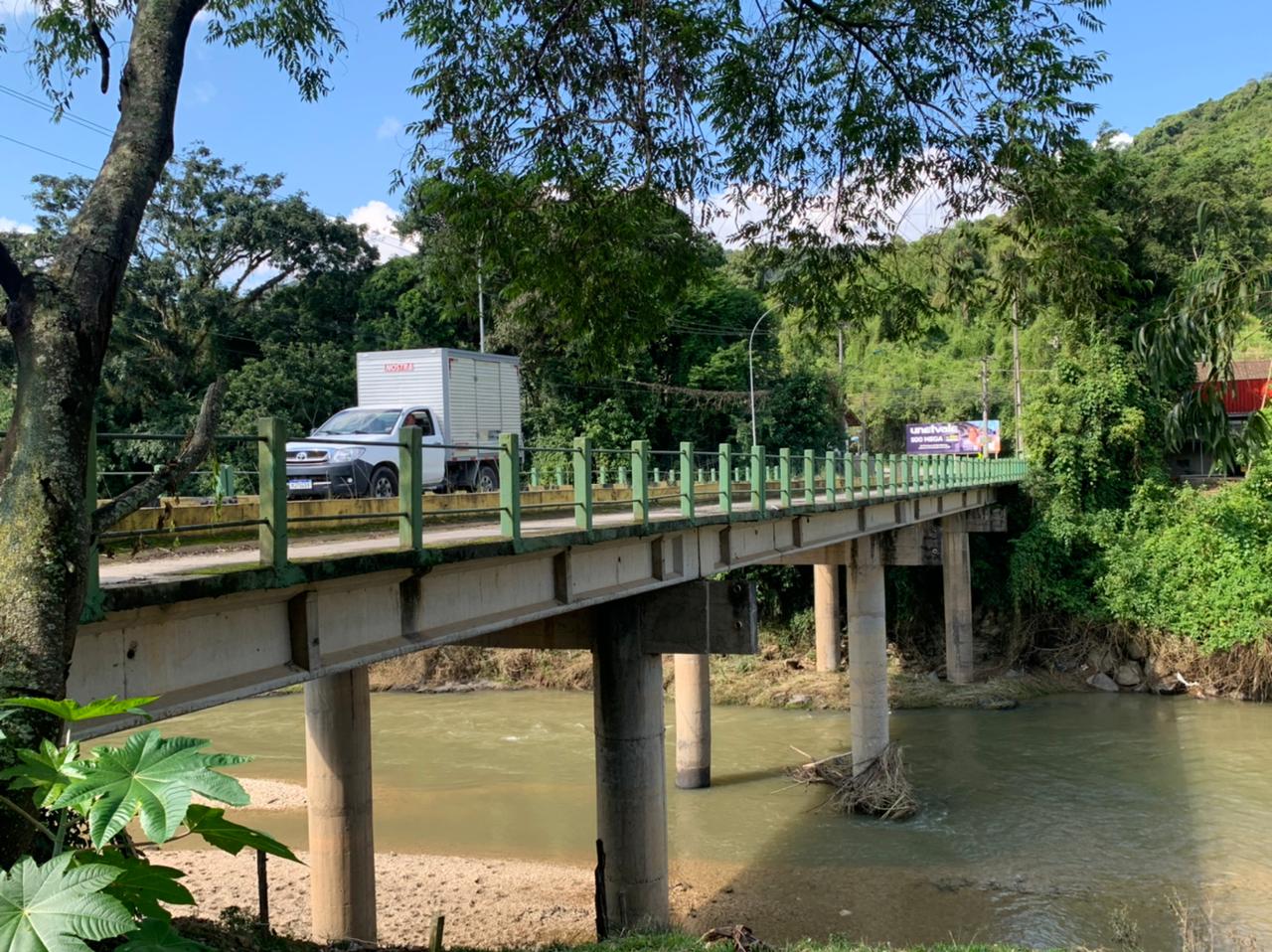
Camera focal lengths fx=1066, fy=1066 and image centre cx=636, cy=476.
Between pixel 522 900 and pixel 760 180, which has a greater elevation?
pixel 760 180

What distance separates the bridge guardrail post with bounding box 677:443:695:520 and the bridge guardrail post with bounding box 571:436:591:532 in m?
2.21

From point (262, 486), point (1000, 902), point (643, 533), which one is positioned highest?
point (262, 486)

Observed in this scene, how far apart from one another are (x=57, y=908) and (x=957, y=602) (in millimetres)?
28852

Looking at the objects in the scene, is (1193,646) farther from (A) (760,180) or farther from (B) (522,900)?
(A) (760,180)

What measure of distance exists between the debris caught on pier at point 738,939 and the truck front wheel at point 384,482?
274 inches

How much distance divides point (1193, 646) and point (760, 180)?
23924 mm

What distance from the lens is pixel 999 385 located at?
59.9 m

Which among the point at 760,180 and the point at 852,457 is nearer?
the point at 760,180

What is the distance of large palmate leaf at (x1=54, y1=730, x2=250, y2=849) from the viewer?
271 centimetres

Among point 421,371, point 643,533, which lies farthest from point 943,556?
point 643,533

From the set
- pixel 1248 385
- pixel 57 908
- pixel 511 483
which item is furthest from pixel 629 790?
pixel 1248 385

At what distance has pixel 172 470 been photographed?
4.55 meters

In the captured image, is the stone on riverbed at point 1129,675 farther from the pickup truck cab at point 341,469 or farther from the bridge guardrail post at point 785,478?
the pickup truck cab at point 341,469

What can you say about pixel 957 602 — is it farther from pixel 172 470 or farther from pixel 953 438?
pixel 172 470
